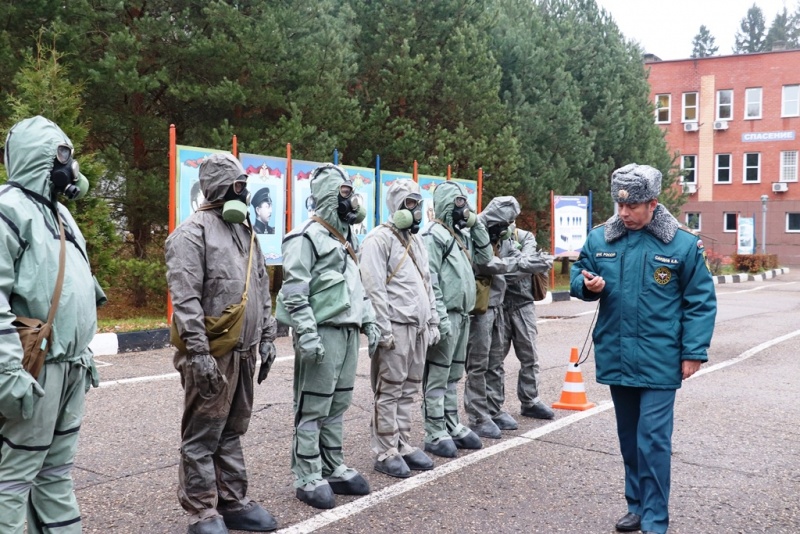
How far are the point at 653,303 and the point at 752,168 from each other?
44.6 meters

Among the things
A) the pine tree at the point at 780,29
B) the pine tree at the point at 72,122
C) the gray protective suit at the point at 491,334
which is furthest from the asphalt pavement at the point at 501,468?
the pine tree at the point at 780,29

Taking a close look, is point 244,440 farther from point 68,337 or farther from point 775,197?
point 775,197

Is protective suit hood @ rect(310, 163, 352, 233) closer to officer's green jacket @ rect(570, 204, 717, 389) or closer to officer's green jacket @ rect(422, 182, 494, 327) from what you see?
officer's green jacket @ rect(422, 182, 494, 327)

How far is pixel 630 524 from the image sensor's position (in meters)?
4.42

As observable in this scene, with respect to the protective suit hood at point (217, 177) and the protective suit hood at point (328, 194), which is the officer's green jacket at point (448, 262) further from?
the protective suit hood at point (217, 177)

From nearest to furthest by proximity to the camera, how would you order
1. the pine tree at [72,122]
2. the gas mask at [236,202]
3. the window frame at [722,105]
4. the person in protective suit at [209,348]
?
1. the person in protective suit at [209,348]
2. the gas mask at [236,202]
3. the pine tree at [72,122]
4. the window frame at [722,105]

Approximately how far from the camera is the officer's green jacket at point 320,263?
4594 millimetres

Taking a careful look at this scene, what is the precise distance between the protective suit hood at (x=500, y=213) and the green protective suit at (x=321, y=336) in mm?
2061

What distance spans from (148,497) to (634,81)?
967 inches

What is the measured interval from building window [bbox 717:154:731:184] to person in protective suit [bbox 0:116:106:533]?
1826 inches

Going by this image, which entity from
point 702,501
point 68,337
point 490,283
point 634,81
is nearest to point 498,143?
point 634,81

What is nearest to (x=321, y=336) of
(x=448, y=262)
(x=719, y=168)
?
(x=448, y=262)

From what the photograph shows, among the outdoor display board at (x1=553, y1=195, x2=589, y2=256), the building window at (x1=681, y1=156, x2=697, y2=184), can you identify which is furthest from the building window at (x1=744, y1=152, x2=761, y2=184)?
the outdoor display board at (x1=553, y1=195, x2=589, y2=256)

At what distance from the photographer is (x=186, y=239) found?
4.07 m
